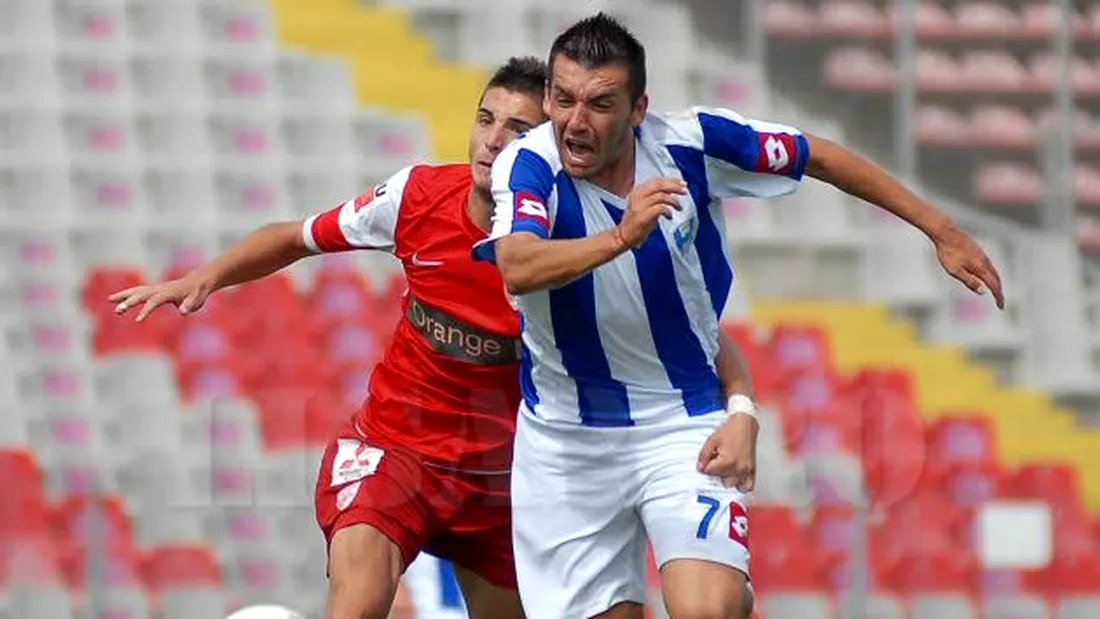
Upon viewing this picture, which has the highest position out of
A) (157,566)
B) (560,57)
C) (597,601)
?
(560,57)

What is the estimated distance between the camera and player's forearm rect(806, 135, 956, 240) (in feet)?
15.4

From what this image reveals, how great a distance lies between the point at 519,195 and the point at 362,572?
3.34ft

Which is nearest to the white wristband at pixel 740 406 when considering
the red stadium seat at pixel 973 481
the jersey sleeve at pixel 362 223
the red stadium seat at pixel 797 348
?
the jersey sleeve at pixel 362 223

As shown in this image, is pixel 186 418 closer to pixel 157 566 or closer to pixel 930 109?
pixel 157 566

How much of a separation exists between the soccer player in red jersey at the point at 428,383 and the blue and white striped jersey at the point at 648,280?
0.25 metres

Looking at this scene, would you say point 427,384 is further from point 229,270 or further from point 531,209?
point 531,209

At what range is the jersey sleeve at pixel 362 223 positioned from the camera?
5207 millimetres

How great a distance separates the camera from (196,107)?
38.7ft

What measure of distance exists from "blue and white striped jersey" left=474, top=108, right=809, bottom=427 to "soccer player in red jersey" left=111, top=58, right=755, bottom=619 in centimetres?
25

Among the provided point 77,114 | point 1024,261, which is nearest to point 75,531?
point 77,114

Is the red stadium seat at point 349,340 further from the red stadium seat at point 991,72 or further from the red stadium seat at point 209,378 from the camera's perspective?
the red stadium seat at point 991,72

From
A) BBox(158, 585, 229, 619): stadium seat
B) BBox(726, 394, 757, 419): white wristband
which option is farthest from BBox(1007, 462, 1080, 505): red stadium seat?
BBox(726, 394, 757, 419): white wristband

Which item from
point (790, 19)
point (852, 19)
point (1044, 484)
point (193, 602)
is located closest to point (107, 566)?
point (193, 602)

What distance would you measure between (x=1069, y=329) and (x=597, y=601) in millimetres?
8027
